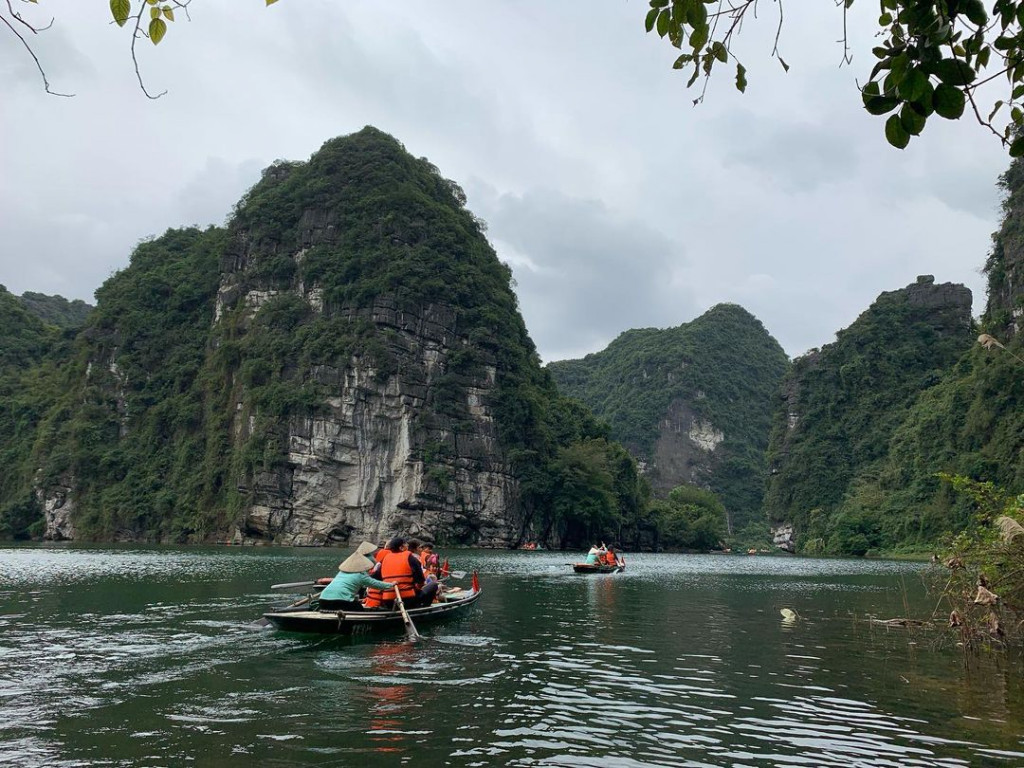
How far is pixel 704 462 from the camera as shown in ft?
445

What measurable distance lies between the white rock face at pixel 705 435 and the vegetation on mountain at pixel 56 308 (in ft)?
311

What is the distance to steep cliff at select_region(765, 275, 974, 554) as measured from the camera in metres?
79.6

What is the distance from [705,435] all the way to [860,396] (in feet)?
175

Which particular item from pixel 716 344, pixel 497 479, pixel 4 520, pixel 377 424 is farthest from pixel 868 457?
pixel 4 520

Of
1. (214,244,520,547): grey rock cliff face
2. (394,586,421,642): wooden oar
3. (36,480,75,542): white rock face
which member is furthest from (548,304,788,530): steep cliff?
(394,586,421,642): wooden oar

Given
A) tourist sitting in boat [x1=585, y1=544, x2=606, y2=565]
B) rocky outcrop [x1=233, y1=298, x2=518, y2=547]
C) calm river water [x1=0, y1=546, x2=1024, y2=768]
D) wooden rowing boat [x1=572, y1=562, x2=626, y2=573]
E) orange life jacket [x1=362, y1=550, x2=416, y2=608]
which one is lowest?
calm river water [x1=0, y1=546, x2=1024, y2=768]

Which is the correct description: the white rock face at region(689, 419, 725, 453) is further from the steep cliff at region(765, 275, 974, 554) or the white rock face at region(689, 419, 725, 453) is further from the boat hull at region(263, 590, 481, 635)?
the boat hull at region(263, 590, 481, 635)

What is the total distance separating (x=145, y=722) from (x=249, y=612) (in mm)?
8130

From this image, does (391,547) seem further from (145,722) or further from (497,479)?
(497,479)

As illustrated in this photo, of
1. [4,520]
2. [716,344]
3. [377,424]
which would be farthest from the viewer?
[716,344]

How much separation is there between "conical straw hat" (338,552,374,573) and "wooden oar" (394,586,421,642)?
61 cm

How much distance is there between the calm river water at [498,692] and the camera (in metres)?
6.38

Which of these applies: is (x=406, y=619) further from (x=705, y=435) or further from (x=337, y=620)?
(x=705, y=435)

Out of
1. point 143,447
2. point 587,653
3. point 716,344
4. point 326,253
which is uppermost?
point 716,344
